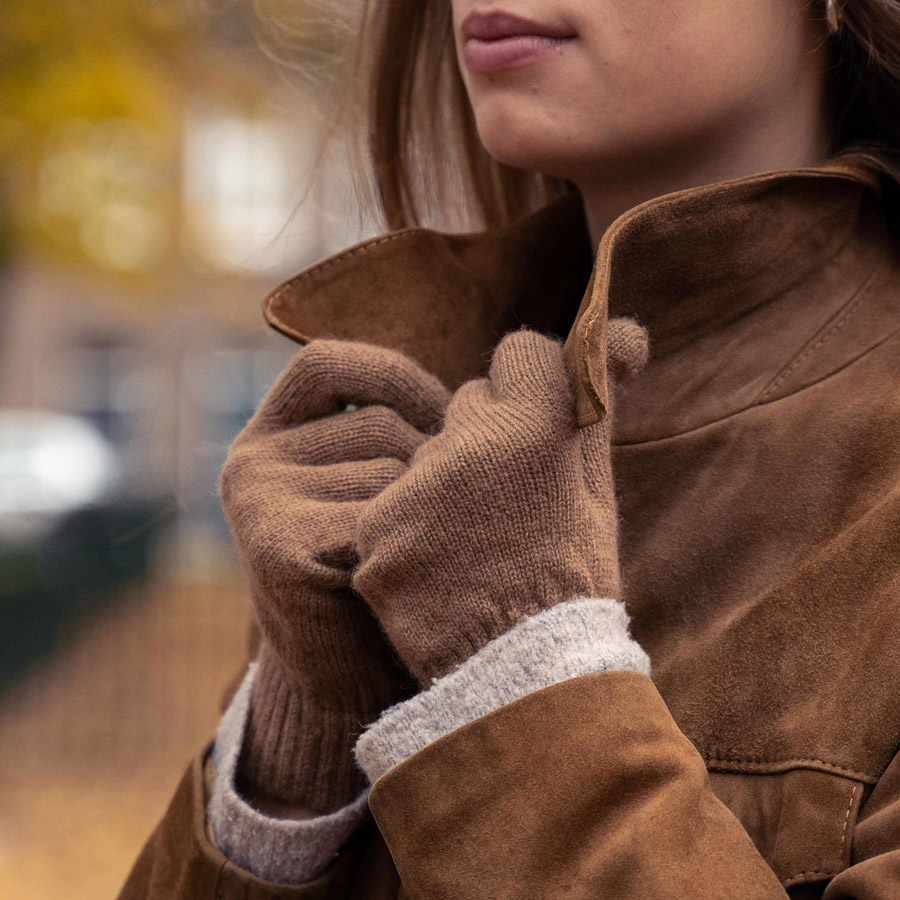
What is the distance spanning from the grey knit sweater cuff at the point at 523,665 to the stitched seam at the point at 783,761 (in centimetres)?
14

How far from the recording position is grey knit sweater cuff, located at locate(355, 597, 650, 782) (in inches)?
44.6

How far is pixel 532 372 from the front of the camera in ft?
4.07

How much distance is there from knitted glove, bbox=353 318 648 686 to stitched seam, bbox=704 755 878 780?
21 centimetres

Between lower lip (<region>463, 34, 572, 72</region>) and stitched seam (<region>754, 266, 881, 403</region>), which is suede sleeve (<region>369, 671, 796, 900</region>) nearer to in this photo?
stitched seam (<region>754, 266, 881, 403</region>)

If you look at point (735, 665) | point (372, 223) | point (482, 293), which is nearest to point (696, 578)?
point (735, 665)

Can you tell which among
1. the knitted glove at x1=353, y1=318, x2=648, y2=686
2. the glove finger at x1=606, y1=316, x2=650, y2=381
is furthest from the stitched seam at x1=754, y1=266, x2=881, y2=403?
the knitted glove at x1=353, y1=318, x2=648, y2=686

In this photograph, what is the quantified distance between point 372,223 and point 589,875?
4.29ft

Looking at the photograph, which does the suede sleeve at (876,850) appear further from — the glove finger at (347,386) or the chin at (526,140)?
the chin at (526,140)

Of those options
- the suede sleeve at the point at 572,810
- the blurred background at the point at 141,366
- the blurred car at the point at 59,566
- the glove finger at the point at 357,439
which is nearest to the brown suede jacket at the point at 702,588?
the suede sleeve at the point at 572,810

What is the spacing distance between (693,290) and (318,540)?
22.5 inches

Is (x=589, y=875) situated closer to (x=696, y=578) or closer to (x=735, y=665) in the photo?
(x=735, y=665)

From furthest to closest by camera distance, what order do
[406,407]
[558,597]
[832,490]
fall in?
[406,407] < [832,490] < [558,597]

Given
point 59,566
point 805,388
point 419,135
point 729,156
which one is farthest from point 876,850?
point 59,566

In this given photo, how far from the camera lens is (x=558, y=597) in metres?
1.17
